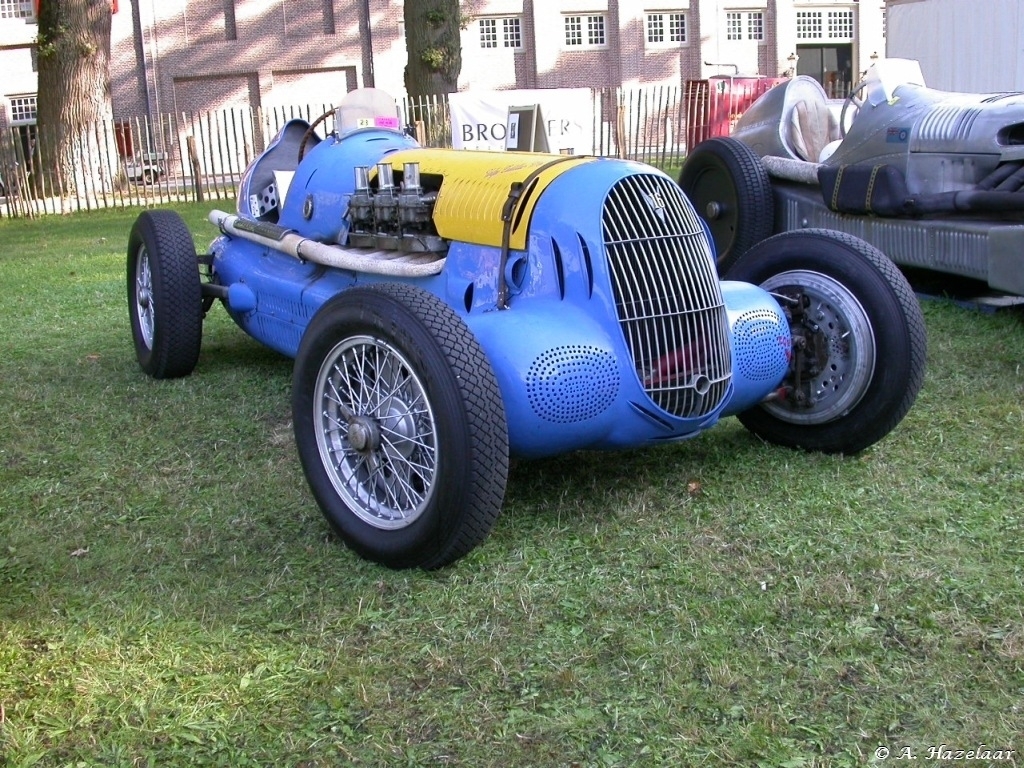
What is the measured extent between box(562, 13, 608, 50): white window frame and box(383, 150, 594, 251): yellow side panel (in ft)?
111

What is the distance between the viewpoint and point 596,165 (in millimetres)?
3977

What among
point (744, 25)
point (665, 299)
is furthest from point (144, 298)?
point (744, 25)

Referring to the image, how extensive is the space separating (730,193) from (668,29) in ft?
106

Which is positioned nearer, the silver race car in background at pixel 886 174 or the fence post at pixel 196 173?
the silver race car in background at pixel 886 174

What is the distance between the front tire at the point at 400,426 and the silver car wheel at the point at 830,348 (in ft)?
5.03

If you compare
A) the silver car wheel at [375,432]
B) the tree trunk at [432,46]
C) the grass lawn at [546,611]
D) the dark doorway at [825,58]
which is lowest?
the grass lawn at [546,611]

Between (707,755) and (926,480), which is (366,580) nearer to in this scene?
(707,755)

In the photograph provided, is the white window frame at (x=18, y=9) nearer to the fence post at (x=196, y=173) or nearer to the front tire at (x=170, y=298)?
the fence post at (x=196, y=173)

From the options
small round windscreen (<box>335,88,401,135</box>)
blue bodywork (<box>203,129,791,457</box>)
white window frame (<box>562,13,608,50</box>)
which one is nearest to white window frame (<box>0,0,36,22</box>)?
white window frame (<box>562,13,608,50</box>)

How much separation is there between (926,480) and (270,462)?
8.36ft

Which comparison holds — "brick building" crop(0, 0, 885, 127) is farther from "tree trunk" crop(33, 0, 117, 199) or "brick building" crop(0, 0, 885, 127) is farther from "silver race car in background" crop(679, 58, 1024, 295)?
"silver race car in background" crop(679, 58, 1024, 295)

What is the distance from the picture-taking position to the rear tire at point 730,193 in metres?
7.43

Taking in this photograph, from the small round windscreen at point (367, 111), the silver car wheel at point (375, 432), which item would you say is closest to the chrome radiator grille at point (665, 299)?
the silver car wheel at point (375, 432)

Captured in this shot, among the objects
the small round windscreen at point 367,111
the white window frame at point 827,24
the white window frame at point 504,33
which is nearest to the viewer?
the small round windscreen at point 367,111
